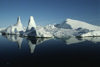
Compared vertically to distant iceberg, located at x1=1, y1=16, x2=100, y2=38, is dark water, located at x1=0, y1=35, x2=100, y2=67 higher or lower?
lower

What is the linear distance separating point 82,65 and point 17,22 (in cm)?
8365

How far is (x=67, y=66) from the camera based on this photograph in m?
15.2

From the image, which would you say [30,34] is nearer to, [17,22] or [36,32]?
[36,32]

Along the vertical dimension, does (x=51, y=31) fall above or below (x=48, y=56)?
above

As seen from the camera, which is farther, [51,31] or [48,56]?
[51,31]

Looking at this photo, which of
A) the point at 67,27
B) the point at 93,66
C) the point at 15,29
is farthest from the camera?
the point at 67,27

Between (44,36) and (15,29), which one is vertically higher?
(15,29)

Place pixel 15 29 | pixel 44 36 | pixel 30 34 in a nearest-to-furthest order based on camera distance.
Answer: pixel 44 36, pixel 30 34, pixel 15 29

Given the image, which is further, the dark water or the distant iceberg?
the distant iceberg

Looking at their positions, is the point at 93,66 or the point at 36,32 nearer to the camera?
the point at 93,66

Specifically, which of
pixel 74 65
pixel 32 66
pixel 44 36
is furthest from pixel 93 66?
pixel 44 36

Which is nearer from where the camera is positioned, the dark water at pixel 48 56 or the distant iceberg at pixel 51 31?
the dark water at pixel 48 56

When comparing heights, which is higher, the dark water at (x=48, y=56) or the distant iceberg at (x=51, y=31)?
the distant iceberg at (x=51, y=31)

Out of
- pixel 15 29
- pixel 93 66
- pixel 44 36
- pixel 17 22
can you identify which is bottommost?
pixel 93 66
